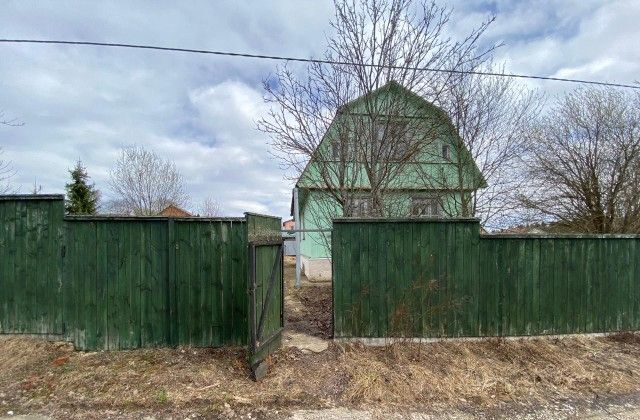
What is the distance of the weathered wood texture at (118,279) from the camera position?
5.13m

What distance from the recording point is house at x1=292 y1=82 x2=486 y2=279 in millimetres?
7562

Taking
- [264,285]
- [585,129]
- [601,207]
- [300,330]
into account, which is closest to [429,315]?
[300,330]

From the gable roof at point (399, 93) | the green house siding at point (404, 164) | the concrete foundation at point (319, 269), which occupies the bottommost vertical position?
the concrete foundation at point (319, 269)

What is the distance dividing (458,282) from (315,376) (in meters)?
2.72

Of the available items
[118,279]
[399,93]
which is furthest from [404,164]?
[118,279]

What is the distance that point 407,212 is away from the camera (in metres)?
9.33

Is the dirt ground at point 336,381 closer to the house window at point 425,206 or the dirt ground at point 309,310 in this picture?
the dirt ground at point 309,310

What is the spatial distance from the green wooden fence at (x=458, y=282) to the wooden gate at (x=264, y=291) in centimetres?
92

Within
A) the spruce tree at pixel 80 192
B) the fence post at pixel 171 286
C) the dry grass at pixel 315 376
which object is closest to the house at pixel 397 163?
the fence post at pixel 171 286

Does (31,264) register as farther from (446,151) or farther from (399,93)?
(446,151)

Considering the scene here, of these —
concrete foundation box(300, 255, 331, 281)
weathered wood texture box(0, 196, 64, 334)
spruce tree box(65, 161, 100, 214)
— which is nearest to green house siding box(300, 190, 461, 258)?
concrete foundation box(300, 255, 331, 281)

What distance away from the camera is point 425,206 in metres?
9.88

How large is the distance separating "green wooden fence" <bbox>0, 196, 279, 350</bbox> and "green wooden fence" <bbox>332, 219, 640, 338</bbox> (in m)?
1.73

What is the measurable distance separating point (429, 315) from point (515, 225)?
25.0ft
